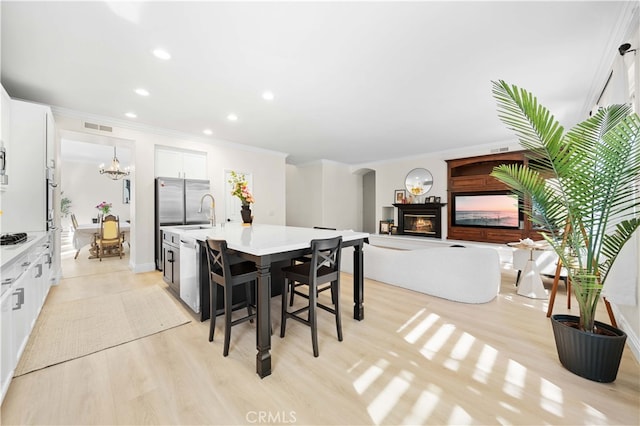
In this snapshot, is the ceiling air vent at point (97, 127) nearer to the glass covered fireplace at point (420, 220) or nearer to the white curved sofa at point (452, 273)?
the white curved sofa at point (452, 273)

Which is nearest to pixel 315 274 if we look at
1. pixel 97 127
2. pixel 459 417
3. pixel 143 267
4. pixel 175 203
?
pixel 459 417

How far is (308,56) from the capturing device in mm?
2516

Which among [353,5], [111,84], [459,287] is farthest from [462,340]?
[111,84]

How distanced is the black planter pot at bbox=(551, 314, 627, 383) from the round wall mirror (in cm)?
545

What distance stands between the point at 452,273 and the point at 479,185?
399cm

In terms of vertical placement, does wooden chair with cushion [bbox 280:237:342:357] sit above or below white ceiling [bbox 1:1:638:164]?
below

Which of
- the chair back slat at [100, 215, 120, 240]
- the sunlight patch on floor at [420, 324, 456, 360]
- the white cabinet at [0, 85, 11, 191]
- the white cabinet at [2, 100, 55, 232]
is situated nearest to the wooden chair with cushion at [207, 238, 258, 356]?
the sunlight patch on floor at [420, 324, 456, 360]

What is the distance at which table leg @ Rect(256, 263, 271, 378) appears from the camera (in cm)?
173

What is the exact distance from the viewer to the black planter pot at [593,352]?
1641 millimetres

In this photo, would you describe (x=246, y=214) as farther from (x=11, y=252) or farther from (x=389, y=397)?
(x=389, y=397)

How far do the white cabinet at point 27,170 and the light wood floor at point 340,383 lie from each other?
213cm

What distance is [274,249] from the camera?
1.78 meters

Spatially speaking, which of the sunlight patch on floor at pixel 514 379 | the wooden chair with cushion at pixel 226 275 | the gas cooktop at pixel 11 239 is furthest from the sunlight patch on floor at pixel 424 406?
the gas cooktop at pixel 11 239

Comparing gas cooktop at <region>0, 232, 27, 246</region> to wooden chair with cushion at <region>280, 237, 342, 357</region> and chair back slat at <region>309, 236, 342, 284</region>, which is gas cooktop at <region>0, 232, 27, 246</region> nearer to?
wooden chair with cushion at <region>280, 237, 342, 357</region>
